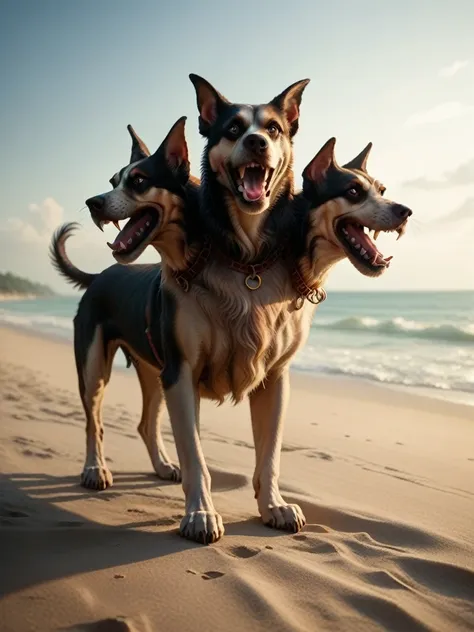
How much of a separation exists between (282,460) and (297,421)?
178cm

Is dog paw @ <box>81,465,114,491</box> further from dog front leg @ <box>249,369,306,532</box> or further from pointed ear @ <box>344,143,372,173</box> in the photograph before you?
pointed ear @ <box>344,143,372,173</box>

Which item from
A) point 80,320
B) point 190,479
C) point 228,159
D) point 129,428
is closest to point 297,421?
point 129,428

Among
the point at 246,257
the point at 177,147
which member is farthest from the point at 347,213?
the point at 177,147

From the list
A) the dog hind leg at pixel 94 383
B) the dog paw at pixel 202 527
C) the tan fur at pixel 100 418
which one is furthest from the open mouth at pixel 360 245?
the dog hind leg at pixel 94 383

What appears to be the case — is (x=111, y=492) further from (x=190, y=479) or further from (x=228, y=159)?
(x=228, y=159)

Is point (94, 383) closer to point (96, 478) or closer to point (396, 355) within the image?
point (96, 478)

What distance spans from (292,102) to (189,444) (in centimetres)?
170

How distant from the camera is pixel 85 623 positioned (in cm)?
190

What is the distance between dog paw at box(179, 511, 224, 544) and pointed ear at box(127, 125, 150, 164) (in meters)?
1.72

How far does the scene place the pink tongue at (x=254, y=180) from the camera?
2.75m

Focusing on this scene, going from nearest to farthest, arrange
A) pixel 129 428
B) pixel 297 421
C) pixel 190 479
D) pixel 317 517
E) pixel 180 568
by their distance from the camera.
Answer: pixel 180 568
pixel 190 479
pixel 317 517
pixel 129 428
pixel 297 421

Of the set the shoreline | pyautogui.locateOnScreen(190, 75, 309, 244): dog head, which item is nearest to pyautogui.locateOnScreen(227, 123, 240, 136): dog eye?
pyautogui.locateOnScreen(190, 75, 309, 244): dog head

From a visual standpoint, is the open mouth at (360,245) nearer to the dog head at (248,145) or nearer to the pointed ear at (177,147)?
the dog head at (248,145)

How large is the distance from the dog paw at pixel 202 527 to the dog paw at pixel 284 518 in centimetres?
35
